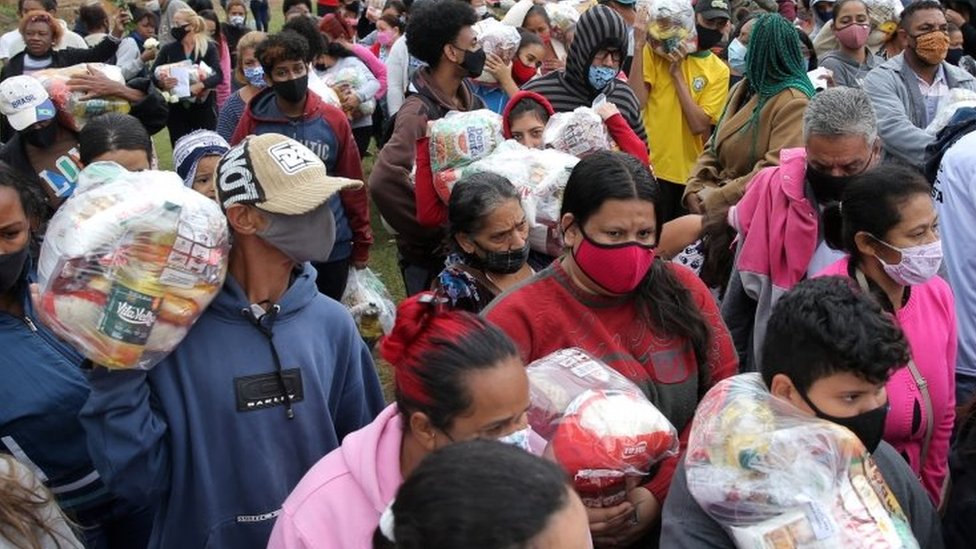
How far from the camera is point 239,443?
8.72ft

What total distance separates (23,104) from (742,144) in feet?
11.1

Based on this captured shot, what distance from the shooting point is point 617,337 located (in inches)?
115

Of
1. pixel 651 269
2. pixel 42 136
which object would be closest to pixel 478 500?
pixel 651 269

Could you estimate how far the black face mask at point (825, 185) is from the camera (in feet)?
12.1

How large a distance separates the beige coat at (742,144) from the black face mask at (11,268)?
8.99 ft

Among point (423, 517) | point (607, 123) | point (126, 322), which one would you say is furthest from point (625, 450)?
point (607, 123)

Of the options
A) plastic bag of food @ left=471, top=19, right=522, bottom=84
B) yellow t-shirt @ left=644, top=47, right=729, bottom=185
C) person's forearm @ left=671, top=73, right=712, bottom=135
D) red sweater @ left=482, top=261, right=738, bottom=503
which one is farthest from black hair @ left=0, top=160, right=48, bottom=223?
person's forearm @ left=671, top=73, right=712, bottom=135

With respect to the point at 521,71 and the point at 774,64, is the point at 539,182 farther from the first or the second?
the point at 521,71

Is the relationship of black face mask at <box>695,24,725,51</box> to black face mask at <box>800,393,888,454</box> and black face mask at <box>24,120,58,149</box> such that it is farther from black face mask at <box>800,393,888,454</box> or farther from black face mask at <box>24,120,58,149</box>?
black face mask at <box>800,393,888,454</box>

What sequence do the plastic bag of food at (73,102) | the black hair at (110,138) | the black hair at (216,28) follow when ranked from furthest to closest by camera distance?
the black hair at (216,28) → the plastic bag of food at (73,102) → the black hair at (110,138)

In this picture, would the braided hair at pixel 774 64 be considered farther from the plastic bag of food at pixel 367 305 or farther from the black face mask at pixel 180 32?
the black face mask at pixel 180 32

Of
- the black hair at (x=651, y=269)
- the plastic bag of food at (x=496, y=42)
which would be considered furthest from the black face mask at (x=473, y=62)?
the black hair at (x=651, y=269)

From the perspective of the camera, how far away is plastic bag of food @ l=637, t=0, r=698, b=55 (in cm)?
618

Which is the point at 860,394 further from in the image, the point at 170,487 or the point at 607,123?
the point at 607,123
